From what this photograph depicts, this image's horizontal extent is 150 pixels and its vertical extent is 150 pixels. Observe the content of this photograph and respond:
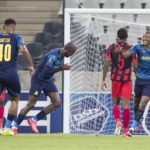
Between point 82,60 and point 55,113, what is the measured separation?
1.28 metres

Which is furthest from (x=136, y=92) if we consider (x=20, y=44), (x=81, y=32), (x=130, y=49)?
(x=81, y=32)

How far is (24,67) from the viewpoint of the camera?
1844 centimetres

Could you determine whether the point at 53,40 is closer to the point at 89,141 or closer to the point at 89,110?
the point at 89,110

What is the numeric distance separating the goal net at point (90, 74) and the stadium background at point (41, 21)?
0.44m

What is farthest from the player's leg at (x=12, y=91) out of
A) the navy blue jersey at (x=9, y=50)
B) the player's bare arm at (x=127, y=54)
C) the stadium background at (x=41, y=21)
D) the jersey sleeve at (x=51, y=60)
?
the stadium background at (x=41, y=21)

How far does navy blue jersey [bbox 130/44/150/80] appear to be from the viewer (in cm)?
1424

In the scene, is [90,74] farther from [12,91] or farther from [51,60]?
[12,91]

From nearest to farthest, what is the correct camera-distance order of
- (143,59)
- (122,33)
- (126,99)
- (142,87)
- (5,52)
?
(5,52) < (143,59) < (142,87) < (122,33) < (126,99)

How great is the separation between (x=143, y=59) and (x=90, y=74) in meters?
3.40

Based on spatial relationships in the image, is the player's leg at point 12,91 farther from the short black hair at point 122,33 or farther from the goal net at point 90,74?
the goal net at point 90,74

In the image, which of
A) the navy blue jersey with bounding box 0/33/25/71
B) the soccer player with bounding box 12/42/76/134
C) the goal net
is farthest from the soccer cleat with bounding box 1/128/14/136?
the goal net

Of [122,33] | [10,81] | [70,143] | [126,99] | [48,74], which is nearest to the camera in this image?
[70,143]

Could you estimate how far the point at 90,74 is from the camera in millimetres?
17562

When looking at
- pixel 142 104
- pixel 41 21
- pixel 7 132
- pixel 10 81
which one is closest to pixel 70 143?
pixel 7 132
